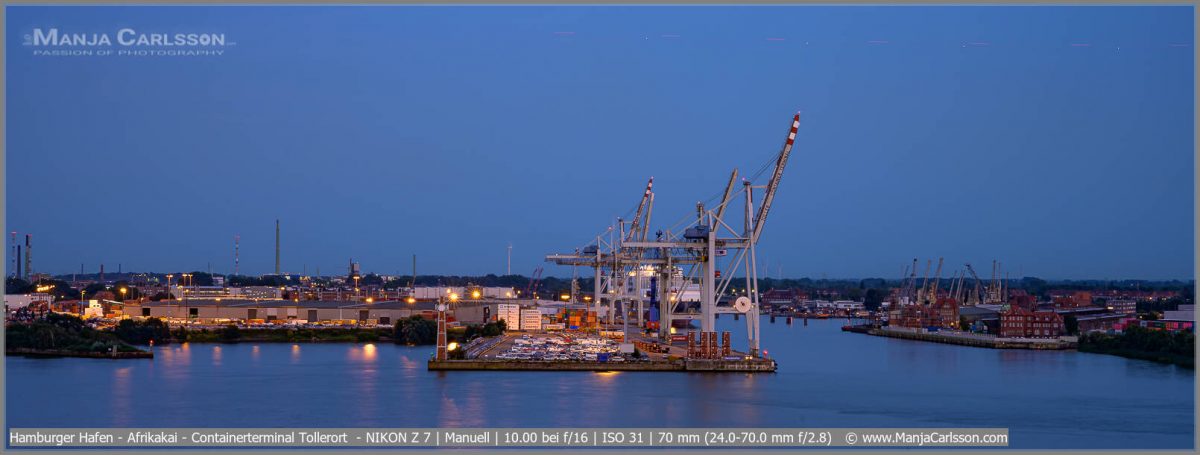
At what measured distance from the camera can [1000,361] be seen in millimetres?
21766

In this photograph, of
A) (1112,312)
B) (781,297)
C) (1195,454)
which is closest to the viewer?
(1195,454)

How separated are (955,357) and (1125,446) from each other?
12.1 m

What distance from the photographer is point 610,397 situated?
13914 millimetres

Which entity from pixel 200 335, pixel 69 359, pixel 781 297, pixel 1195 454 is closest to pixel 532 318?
pixel 200 335

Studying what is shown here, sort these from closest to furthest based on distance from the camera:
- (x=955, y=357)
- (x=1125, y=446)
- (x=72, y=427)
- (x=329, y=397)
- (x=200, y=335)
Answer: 1. (x=1125, y=446)
2. (x=72, y=427)
3. (x=329, y=397)
4. (x=955, y=357)
5. (x=200, y=335)

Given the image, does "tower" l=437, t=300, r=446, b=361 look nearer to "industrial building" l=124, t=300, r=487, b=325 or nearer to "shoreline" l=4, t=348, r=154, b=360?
"shoreline" l=4, t=348, r=154, b=360

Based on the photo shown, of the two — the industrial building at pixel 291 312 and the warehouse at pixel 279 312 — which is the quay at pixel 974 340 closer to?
the industrial building at pixel 291 312

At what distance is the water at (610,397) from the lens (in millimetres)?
12234

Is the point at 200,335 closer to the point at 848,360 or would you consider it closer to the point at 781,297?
the point at 848,360

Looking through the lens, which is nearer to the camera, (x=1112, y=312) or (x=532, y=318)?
(x=532, y=318)
